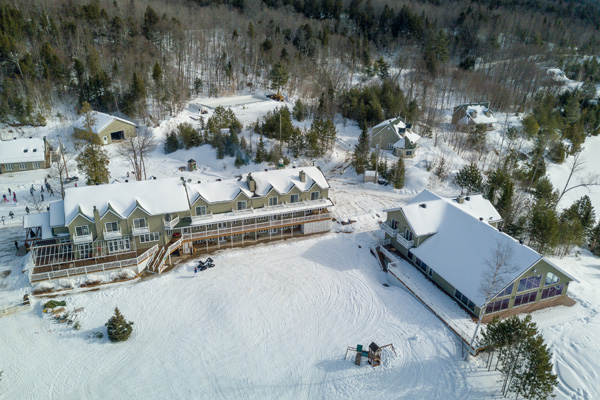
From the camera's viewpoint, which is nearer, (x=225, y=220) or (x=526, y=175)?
(x=225, y=220)

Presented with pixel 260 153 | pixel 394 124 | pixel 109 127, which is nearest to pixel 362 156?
pixel 394 124

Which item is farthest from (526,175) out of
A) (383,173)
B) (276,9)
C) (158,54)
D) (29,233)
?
(276,9)

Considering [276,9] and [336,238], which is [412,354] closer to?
[336,238]

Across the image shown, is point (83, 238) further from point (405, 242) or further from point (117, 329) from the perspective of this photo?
point (405, 242)

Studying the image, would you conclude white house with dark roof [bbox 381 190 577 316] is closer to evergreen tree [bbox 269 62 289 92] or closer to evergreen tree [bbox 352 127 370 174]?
evergreen tree [bbox 352 127 370 174]

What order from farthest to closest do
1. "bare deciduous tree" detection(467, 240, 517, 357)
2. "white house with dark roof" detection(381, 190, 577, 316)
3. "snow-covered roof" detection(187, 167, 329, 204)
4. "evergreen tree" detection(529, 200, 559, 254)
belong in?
"snow-covered roof" detection(187, 167, 329, 204)
"evergreen tree" detection(529, 200, 559, 254)
"white house with dark roof" detection(381, 190, 577, 316)
"bare deciduous tree" detection(467, 240, 517, 357)

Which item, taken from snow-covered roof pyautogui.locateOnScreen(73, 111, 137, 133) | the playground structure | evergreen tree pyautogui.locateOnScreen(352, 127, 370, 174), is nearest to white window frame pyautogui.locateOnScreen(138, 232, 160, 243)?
the playground structure

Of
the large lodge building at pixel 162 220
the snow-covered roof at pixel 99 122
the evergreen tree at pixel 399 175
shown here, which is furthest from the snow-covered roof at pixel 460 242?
the snow-covered roof at pixel 99 122
